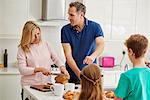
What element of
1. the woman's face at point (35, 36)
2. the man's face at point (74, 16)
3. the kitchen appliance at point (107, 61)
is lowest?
the kitchen appliance at point (107, 61)

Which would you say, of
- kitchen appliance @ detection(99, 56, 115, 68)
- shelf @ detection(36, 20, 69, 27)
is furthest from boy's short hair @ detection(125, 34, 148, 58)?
kitchen appliance @ detection(99, 56, 115, 68)

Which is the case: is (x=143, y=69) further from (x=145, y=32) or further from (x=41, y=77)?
(x=145, y=32)

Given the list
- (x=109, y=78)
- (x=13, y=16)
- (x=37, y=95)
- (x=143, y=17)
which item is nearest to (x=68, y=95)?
(x=37, y=95)

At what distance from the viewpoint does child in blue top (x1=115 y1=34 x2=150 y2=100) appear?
2.37 metres

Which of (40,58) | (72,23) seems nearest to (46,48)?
(40,58)

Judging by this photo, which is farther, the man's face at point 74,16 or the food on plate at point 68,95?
the man's face at point 74,16

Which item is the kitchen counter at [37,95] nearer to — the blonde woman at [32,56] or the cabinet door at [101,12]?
the blonde woman at [32,56]

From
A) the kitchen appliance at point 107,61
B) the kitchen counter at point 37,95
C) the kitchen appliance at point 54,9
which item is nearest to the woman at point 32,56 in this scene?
the kitchen counter at point 37,95

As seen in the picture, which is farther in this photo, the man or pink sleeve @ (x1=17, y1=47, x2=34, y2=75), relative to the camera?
the man

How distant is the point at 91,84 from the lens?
2.29 m

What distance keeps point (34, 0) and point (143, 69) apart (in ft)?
10.9

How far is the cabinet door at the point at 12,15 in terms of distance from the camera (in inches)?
198

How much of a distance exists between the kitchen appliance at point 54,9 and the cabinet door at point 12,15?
35 cm

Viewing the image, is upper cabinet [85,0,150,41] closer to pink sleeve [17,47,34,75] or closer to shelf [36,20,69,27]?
shelf [36,20,69,27]
